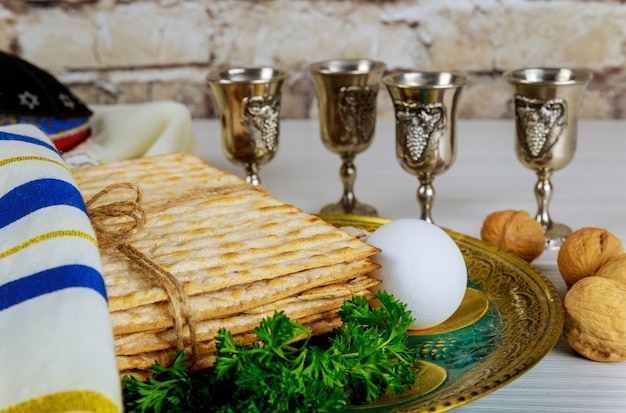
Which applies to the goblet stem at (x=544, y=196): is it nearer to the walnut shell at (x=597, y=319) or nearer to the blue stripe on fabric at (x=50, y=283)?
the walnut shell at (x=597, y=319)

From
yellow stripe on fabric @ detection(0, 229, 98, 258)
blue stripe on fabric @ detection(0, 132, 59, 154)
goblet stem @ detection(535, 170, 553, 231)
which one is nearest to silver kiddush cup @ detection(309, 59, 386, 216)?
goblet stem @ detection(535, 170, 553, 231)

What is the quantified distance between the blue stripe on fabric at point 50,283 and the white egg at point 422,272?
0.29 m

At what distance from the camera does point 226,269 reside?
69 cm

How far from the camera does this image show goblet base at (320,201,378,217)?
124 cm

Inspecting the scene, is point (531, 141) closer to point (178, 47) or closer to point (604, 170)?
point (604, 170)

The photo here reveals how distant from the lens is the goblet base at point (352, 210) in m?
1.24

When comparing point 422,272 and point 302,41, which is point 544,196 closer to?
point 422,272

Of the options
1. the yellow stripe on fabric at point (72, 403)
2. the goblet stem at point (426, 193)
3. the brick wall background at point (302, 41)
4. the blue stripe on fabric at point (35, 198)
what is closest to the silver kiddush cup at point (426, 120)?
the goblet stem at point (426, 193)

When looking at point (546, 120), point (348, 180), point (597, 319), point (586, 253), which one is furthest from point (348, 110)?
point (597, 319)

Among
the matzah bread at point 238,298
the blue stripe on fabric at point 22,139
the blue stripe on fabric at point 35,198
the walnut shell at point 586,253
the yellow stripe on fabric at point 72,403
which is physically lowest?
the walnut shell at point 586,253

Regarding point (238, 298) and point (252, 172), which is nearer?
point (238, 298)

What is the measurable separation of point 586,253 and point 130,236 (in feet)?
1.52

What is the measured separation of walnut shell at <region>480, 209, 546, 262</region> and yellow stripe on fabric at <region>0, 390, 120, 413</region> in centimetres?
59

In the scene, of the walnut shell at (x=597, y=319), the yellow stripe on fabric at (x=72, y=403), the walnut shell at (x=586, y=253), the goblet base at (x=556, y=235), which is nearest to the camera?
the yellow stripe on fabric at (x=72, y=403)
